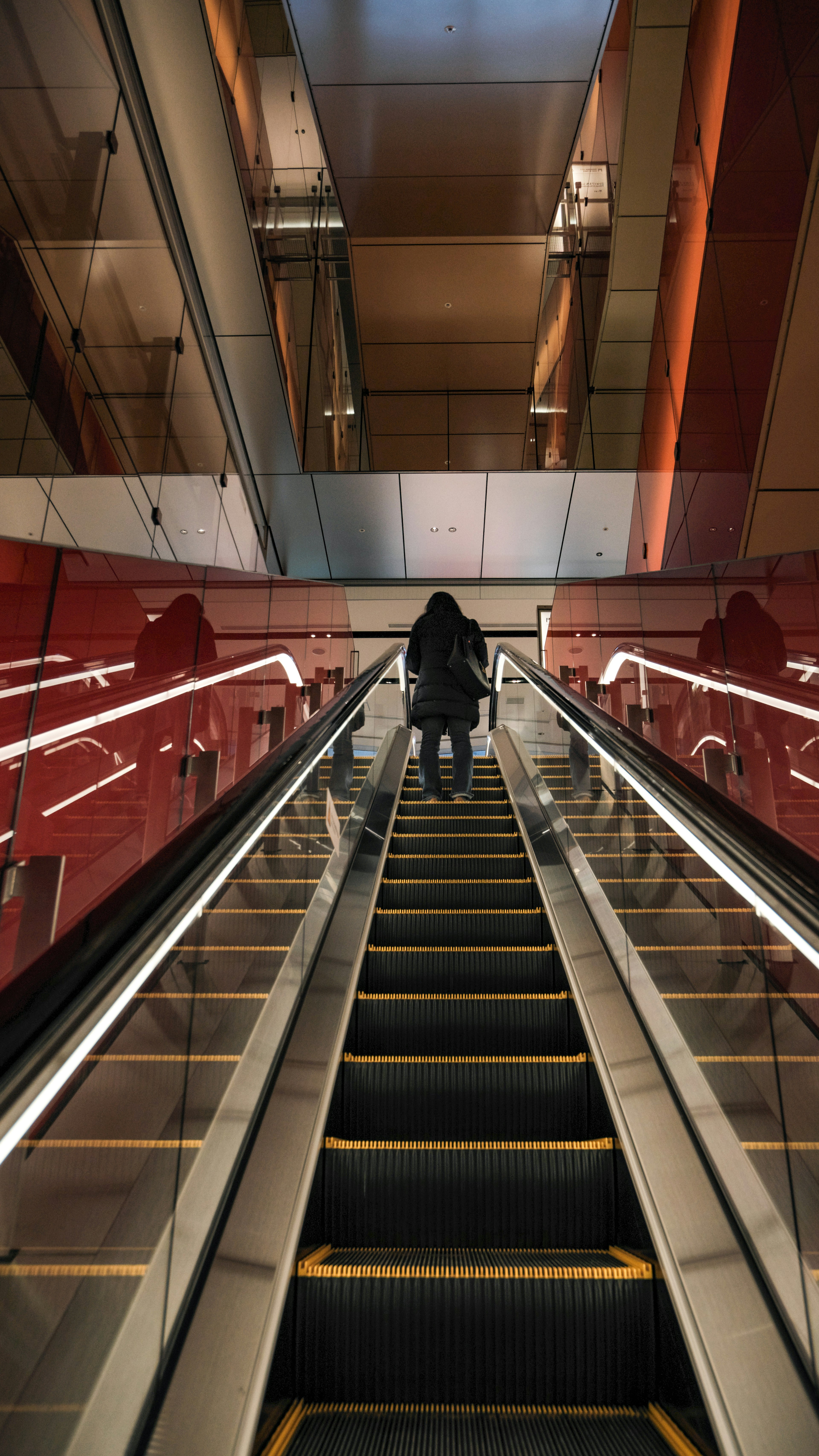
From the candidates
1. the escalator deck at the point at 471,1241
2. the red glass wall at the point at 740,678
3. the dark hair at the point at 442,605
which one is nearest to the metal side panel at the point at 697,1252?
the escalator deck at the point at 471,1241

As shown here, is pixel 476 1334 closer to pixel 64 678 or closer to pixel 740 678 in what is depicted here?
pixel 64 678

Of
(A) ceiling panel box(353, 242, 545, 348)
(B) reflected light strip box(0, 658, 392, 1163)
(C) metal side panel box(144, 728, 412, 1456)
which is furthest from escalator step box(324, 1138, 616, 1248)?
(A) ceiling panel box(353, 242, 545, 348)

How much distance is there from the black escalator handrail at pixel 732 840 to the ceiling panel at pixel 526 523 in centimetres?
669

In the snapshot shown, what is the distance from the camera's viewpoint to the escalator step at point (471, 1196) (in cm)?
219

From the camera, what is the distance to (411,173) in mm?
7668

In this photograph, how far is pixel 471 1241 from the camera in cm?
217

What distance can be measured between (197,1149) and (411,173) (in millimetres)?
8471

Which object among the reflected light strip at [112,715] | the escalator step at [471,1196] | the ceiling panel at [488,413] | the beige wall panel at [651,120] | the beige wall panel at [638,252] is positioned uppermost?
the beige wall panel at [651,120]

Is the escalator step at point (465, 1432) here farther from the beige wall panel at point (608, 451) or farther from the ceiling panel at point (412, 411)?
the ceiling panel at point (412, 411)

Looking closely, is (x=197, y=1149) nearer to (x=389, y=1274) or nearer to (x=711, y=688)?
(x=389, y=1274)

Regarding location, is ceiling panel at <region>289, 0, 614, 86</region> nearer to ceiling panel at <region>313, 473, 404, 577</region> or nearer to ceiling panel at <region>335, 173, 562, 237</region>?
ceiling panel at <region>335, 173, 562, 237</region>

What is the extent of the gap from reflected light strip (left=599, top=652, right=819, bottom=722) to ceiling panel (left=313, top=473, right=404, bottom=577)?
4310mm

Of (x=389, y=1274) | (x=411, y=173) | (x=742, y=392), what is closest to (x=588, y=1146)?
(x=389, y=1274)

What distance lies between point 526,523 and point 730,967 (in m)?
8.57
